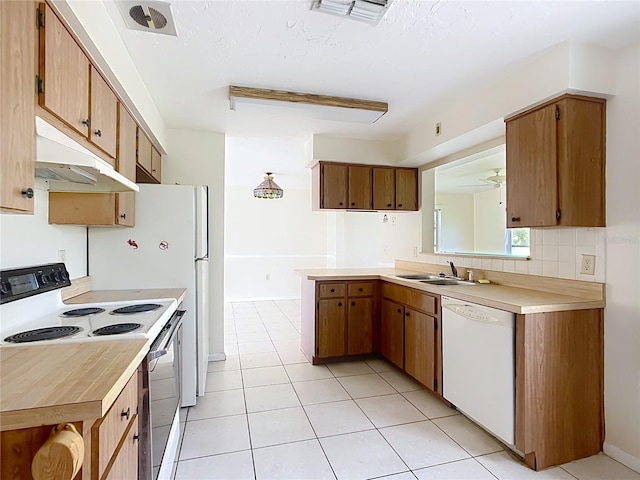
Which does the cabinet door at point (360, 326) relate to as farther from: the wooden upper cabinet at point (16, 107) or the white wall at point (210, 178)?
the wooden upper cabinet at point (16, 107)

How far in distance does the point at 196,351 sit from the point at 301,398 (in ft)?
2.91

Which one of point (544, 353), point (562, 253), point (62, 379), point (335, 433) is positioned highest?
point (562, 253)

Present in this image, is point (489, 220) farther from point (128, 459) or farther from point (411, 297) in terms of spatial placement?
point (128, 459)

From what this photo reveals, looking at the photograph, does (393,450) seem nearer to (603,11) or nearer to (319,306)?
(319,306)

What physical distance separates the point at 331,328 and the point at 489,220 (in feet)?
7.42

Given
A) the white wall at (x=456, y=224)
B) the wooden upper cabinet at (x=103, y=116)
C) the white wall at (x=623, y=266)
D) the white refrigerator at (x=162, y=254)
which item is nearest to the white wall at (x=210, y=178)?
the white refrigerator at (x=162, y=254)

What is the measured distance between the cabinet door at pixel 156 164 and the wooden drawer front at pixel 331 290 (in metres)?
1.84

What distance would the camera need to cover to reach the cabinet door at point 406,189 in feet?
12.3

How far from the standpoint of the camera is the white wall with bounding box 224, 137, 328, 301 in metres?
6.71

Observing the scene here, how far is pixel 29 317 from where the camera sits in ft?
5.14

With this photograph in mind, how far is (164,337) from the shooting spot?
5.42 ft

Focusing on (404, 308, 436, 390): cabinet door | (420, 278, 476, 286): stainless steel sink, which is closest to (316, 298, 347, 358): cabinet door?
(404, 308, 436, 390): cabinet door

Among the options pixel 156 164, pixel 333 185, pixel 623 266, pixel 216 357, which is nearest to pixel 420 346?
pixel 623 266

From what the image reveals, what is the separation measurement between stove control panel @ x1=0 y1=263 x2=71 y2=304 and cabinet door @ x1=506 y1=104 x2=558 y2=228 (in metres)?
2.71
